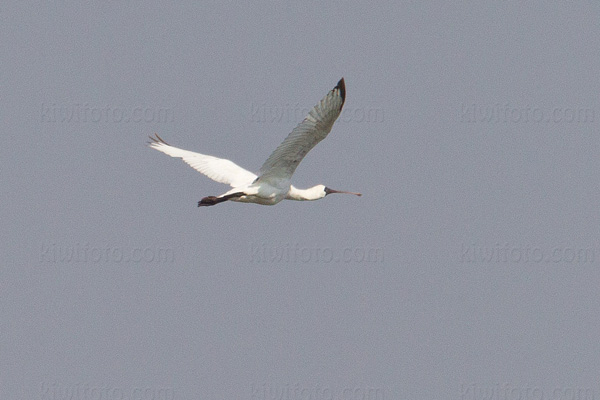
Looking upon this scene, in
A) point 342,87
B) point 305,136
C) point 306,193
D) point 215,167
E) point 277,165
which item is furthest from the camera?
point 215,167

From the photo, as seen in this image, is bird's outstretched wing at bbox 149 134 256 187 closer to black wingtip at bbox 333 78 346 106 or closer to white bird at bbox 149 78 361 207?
white bird at bbox 149 78 361 207

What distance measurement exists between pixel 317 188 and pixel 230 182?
5.53ft

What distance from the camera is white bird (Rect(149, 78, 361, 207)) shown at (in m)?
15.4

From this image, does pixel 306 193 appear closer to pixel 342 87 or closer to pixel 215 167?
pixel 215 167

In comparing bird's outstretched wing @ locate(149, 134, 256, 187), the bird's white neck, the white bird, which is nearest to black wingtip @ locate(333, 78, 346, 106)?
the white bird

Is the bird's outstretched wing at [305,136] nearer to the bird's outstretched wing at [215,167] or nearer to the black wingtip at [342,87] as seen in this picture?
the black wingtip at [342,87]

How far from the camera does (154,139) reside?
20344mm

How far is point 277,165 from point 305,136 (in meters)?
1.19

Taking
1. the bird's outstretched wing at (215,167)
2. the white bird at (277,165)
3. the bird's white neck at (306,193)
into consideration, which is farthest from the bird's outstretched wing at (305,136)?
the bird's outstretched wing at (215,167)

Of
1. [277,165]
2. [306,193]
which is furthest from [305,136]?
[306,193]

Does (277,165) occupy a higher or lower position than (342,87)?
lower

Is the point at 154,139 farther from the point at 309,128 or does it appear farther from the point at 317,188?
the point at 309,128

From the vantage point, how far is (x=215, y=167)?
19188mm

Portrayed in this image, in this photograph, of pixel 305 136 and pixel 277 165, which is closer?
pixel 305 136
